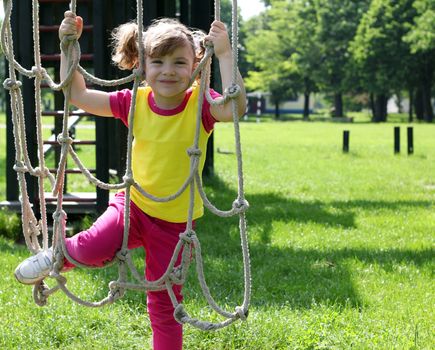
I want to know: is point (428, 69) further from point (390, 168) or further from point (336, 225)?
point (336, 225)

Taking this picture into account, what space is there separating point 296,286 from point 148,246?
1.92 meters

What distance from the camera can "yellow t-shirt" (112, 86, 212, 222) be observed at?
3.18 meters

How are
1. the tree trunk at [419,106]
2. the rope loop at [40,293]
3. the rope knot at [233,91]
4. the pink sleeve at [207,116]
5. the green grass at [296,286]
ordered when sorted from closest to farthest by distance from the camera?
the rope knot at [233,91], the pink sleeve at [207,116], the rope loop at [40,293], the green grass at [296,286], the tree trunk at [419,106]

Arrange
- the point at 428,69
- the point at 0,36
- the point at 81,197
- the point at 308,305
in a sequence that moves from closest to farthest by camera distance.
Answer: the point at 0,36
the point at 308,305
the point at 81,197
the point at 428,69

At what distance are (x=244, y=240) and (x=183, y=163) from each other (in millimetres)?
456

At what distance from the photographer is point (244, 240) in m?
2.97

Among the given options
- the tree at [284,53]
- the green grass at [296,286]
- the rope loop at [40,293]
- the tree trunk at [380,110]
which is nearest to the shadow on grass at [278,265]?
the green grass at [296,286]

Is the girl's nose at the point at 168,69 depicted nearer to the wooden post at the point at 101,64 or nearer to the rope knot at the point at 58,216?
the rope knot at the point at 58,216

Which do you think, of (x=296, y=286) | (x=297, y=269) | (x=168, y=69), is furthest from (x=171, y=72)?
(x=297, y=269)

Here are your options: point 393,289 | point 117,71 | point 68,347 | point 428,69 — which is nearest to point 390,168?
point 117,71

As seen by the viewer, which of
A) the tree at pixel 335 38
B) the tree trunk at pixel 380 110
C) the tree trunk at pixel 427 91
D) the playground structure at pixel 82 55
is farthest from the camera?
the tree at pixel 335 38

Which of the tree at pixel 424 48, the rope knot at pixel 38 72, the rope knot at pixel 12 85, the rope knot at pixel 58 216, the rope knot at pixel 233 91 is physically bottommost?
the rope knot at pixel 58 216

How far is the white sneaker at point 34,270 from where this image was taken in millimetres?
3254

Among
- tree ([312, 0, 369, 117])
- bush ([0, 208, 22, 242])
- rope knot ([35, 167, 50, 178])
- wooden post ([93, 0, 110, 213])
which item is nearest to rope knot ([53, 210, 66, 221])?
rope knot ([35, 167, 50, 178])
